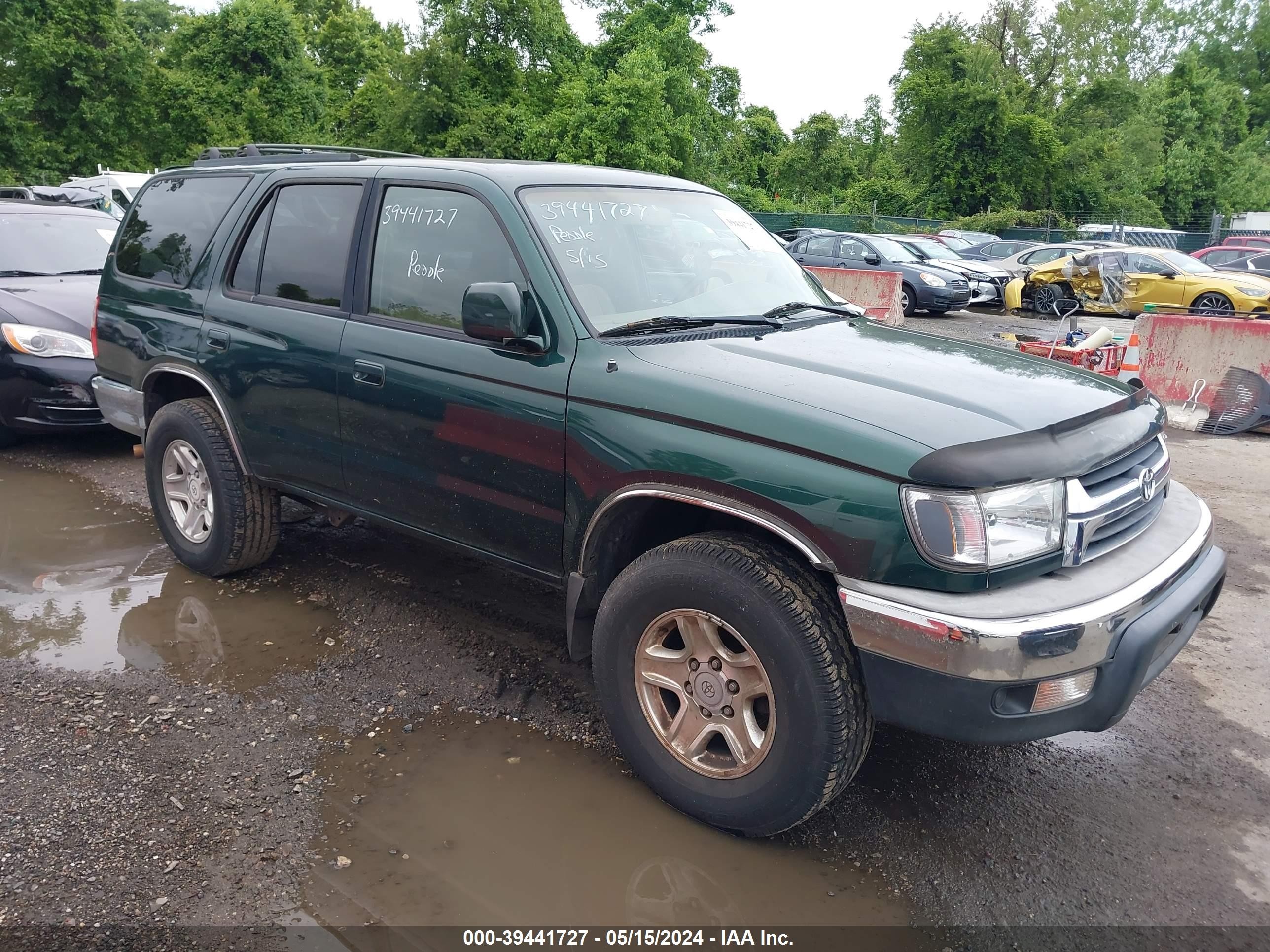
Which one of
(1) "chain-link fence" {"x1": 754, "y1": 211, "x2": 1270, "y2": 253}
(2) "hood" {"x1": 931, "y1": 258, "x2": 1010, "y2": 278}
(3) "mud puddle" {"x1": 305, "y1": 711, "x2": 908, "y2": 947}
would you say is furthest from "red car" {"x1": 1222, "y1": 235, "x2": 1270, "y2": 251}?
(3) "mud puddle" {"x1": 305, "y1": 711, "x2": 908, "y2": 947}

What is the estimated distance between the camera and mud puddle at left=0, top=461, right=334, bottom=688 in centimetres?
412

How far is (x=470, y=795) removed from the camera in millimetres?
3201

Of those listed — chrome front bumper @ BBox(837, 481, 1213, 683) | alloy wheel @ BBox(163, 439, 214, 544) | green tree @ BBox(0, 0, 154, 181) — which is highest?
green tree @ BBox(0, 0, 154, 181)

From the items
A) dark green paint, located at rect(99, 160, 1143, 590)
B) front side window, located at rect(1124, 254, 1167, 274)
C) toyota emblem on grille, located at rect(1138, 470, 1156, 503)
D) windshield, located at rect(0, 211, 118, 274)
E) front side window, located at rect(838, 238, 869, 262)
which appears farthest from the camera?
front side window, located at rect(838, 238, 869, 262)

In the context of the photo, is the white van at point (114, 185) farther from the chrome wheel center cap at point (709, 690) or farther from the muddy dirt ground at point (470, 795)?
the chrome wheel center cap at point (709, 690)

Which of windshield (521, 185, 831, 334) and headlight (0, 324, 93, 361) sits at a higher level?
windshield (521, 185, 831, 334)

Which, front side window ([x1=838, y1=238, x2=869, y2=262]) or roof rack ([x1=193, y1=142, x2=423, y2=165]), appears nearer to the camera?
roof rack ([x1=193, y1=142, x2=423, y2=165])

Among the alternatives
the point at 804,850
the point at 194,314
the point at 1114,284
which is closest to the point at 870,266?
the point at 1114,284

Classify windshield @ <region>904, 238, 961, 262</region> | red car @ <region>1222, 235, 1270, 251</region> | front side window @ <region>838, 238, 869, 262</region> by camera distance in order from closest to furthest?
1. front side window @ <region>838, 238, 869, 262</region>
2. windshield @ <region>904, 238, 961, 262</region>
3. red car @ <region>1222, 235, 1270, 251</region>

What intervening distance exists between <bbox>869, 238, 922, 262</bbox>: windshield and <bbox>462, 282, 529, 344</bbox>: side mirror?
16.0 metres

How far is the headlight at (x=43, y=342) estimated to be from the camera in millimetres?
6805

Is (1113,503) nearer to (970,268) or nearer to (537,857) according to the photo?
(537,857)

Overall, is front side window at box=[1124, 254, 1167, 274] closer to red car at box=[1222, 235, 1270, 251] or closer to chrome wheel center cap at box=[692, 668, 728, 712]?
red car at box=[1222, 235, 1270, 251]

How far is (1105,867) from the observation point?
292cm
